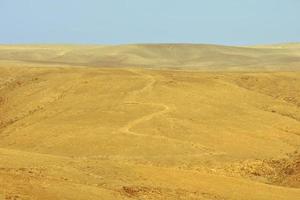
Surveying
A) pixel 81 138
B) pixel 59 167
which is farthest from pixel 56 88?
pixel 59 167

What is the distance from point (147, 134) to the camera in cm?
2978

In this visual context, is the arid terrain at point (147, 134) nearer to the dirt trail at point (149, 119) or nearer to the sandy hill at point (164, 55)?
the dirt trail at point (149, 119)

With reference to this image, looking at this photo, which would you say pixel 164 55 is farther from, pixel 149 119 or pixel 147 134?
pixel 147 134

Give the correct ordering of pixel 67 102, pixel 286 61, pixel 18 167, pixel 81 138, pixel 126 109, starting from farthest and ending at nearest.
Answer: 1. pixel 286 61
2. pixel 67 102
3. pixel 126 109
4. pixel 81 138
5. pixel 18 167

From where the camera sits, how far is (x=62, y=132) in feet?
101

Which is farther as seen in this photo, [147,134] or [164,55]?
[164,55]

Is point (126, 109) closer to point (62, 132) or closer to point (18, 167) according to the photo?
point (62, 132)

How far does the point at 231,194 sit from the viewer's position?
1939 centimetres

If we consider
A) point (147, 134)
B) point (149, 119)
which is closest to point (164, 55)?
point (149, 119)

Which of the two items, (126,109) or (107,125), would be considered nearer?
(107,125)

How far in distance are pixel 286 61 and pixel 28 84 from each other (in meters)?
39.1

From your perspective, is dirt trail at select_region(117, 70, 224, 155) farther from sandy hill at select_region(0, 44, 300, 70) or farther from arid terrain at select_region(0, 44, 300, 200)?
sandy hill at select_region(0, 44, 300, 70)

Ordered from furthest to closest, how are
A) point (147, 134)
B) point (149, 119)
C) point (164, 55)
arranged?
point (164, 55) < point (149, 119) < point (147, 134)

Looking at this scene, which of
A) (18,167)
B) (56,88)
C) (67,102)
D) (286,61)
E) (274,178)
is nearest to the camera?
(18,167)
